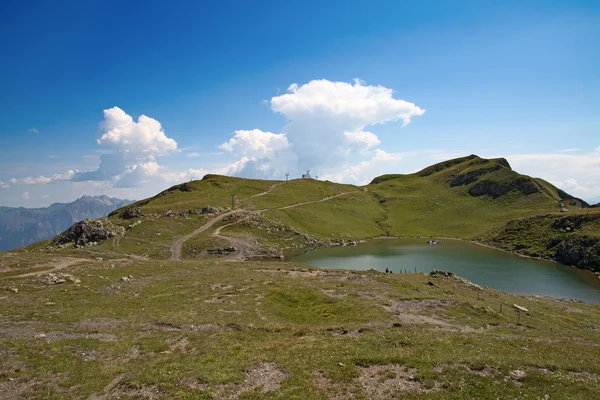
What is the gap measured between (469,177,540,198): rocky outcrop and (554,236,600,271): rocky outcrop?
80.8 m

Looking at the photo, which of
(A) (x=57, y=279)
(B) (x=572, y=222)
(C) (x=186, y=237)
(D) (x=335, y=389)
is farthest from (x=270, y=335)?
(B) (x=572, y=222)

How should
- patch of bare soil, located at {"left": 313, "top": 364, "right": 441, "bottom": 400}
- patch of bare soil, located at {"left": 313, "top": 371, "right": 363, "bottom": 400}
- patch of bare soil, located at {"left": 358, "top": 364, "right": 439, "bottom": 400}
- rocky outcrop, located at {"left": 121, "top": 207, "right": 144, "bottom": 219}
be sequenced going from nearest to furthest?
patch of bare soil, located at {"left": 313, "top": 371, "right": 363, "bottom": 400} → patch of bare soil, located at {"left": 313, "top": 364, "right": 441, "bottom": 400} → patch of bare soil, located at {"left": 358, "top": 364, "right": 439, "bottom": 400} → rocky outcrop, located at {"left": 121, "top": 207, "right": 144, "bottom": 219}

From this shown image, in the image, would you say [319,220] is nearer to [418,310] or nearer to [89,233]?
[89,233]

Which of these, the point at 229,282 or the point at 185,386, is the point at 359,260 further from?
the point at 185,386

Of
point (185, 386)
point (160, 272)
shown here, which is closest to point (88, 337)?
point (185, 386)

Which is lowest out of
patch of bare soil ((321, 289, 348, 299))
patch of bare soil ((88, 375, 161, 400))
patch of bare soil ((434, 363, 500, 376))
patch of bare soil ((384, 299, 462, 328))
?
patch of bare soil ((384, 299, 462, 328))

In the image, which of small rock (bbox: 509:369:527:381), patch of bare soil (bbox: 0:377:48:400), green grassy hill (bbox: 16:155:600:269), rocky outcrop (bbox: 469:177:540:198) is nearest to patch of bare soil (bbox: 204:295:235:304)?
patch of bare soil (bbox: 0:377:48:400)

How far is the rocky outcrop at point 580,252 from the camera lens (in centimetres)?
9075

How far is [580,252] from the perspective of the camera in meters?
94.7

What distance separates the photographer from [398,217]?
18438 centimetres

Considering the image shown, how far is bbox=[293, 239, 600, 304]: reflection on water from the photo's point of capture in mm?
72625

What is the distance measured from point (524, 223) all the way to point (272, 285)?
128 meters

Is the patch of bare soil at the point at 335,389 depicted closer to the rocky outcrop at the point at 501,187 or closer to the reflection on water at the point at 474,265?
the reflection on water at the point at 474,265

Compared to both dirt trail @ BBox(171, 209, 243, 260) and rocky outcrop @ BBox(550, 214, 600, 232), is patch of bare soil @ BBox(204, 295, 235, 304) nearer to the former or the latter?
dirt trail @ BBox(171, 209, 243, 260)
